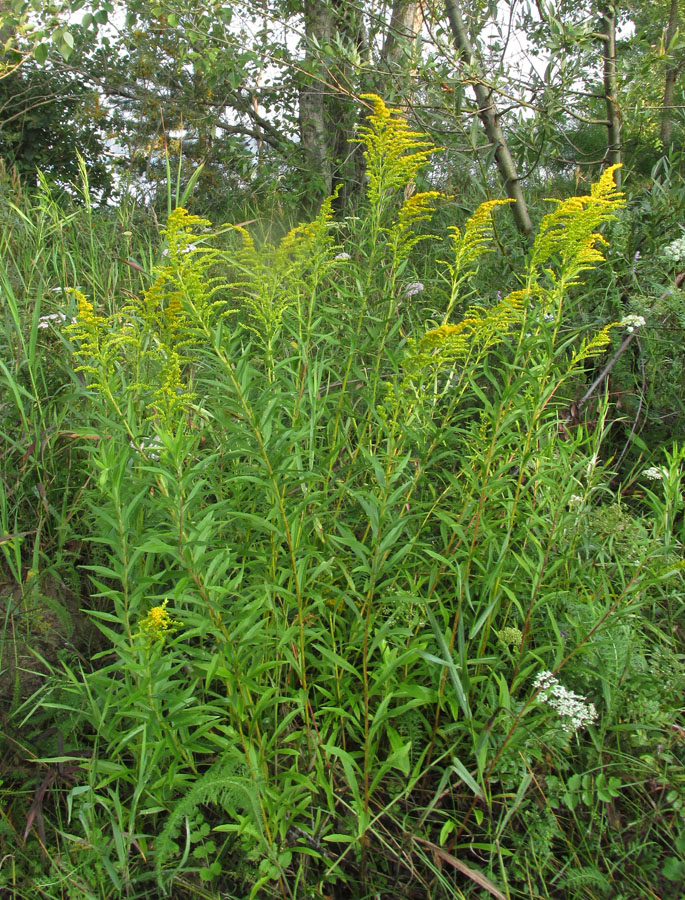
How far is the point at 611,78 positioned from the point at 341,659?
10.2 feet

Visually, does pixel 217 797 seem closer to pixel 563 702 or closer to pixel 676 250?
pixel 563 702

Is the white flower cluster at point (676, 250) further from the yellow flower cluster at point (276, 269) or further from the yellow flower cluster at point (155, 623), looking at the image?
the yellow flower cluster at point (155, 623)

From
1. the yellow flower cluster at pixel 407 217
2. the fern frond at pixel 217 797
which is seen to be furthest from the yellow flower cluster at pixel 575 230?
the fern frond at pixel 217 797

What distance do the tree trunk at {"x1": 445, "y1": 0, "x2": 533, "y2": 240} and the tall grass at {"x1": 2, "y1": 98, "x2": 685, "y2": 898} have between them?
168cm

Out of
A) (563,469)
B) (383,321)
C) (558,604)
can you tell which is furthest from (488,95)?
(558,604)

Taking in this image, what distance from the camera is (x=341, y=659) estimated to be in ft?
5.44

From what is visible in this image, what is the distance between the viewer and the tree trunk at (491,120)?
334 centimetres

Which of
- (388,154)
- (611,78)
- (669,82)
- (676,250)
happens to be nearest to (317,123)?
(669,82)

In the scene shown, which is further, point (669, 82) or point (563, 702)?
point (669, 82)

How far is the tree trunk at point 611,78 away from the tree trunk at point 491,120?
1.55 feet

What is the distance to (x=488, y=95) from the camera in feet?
10.7

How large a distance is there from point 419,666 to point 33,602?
4.07 ft

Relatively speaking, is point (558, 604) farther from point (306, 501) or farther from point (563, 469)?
point (306, 501)

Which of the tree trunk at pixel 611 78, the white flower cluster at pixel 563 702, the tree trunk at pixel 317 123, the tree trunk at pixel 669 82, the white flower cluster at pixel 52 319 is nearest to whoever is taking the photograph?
the white flower cluster at pixel 563 702
